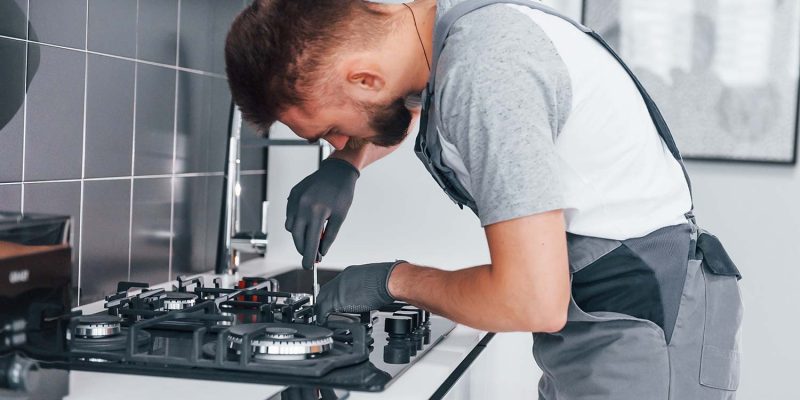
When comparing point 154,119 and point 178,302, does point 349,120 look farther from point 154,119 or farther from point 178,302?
point 154,119

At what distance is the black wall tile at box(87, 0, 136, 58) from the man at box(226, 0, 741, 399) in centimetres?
54

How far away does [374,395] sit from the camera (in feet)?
3.18

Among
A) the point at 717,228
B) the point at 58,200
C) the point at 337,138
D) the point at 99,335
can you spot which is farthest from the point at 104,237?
the point at 717,228

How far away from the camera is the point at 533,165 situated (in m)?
0.91

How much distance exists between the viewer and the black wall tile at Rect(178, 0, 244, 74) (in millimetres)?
1838

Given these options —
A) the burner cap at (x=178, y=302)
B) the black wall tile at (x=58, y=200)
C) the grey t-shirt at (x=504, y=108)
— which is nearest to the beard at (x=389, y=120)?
the grey t-shirt at (x=504, y=108)

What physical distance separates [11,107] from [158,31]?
18.2 inches

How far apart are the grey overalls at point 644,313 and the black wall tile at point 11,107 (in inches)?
23.9

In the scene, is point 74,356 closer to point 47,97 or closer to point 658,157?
point 47,97

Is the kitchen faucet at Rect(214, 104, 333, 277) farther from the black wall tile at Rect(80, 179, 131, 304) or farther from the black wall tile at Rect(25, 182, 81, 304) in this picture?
the black wall tile at Rect(25, 182, 81, 304)

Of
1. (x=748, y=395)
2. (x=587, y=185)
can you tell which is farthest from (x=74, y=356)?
(x=748, y=395)

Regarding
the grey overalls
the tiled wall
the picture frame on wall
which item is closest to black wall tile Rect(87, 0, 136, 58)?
the tiled wall

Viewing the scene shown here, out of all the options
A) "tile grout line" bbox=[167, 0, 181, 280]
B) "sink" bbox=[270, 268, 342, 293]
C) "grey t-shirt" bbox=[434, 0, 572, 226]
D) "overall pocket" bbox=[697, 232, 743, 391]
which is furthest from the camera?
"sink" bbox=[270, 268, 342, 293]

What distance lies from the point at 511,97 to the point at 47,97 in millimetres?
814
